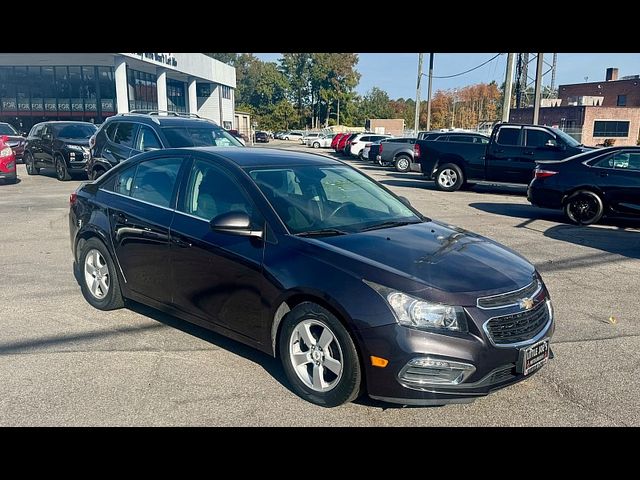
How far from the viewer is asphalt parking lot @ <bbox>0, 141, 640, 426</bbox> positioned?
350 centimetres

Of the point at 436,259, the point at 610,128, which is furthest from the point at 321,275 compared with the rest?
the point at 610,128

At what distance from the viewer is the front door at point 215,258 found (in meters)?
3.96

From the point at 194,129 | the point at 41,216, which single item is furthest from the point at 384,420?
the point at 41,216

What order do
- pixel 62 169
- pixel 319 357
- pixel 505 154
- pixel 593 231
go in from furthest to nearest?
1. pixel 62 169
2. pixel 505 154
3. pixel 593 231
4. pixel 319 357

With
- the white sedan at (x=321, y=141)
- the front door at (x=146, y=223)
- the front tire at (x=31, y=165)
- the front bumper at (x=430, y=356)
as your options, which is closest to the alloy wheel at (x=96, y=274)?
the front door at (x=146, y=223)

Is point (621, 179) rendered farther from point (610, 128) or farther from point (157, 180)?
point (610, 128)

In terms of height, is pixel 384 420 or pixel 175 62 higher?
pixel 175 62

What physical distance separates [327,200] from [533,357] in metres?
1.99

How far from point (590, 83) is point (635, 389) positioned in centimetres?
7384

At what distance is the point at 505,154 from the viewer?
1544 centimetres

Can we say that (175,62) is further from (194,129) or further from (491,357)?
(491,357)

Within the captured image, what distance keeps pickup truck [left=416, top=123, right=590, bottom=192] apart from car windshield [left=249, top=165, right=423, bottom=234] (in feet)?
37.0

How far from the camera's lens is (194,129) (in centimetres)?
1080

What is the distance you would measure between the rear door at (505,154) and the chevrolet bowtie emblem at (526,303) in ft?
41.0
